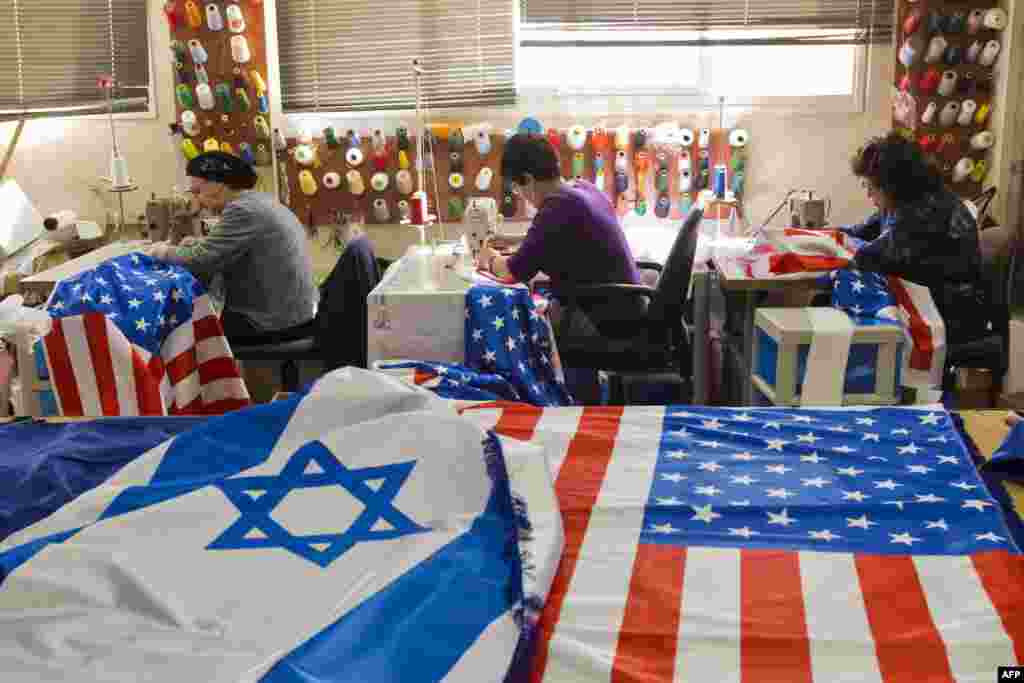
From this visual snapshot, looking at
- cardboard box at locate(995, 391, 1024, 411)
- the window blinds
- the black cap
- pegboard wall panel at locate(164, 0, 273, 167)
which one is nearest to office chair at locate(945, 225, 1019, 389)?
Result: cardboard box at locate(995, 391, 1024, 411)

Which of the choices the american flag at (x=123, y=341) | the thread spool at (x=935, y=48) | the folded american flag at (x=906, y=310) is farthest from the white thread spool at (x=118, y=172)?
the thread spool at (x=935, y=48)

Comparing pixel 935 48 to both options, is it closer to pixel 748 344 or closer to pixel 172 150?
pixel 748 344

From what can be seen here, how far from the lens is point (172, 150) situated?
4.81m

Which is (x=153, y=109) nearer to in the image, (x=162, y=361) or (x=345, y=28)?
(x=345, y=28)

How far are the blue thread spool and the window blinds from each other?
55cm

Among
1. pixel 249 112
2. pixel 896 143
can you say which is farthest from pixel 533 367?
pixel 249 112

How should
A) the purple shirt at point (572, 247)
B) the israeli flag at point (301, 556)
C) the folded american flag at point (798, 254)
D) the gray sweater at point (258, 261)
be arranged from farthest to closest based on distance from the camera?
the gray sweater at point (258, 261)
the folded american flag at point (798, 254)
the purple shirt at point (572, 247)
the israeli flag at point (301, 556)

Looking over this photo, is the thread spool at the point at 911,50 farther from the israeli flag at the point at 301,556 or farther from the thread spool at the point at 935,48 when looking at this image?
the israeli flag at the point at 301,556

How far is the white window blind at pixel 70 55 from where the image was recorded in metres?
4.70

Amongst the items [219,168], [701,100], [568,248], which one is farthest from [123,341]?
[701,100]

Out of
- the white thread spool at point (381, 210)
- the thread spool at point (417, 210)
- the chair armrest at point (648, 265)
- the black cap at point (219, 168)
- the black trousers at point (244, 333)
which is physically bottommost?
the black trousers at point (244, 333)

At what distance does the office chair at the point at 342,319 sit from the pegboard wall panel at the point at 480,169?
42.9 inches

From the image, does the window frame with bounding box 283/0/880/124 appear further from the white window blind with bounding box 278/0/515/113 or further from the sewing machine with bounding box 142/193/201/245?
the sewing machine with bounding box 142/193/201/245

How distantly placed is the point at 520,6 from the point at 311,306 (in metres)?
1.63
